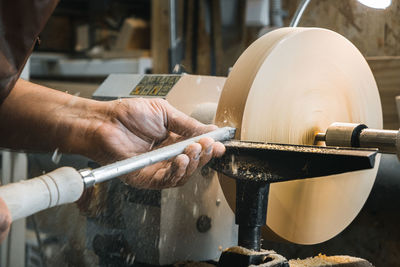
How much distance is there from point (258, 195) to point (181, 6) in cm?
208

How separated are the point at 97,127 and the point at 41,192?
0.52 meters

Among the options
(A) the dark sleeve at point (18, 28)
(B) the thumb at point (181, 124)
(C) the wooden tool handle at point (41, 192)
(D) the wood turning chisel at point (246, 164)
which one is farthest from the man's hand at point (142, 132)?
(C) the wooden tool handle at point (41, 192)

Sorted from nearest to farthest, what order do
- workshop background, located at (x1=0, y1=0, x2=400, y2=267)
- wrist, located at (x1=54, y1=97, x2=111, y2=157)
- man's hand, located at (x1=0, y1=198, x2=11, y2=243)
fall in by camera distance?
1. man's hand, located at (x1=0, y1=198, x2=11, y2=243)
2. wrist, located at (x1=54, y1=97, x2=111, y2=157)
3. workshop background, located at (x1=0, y1=0, x2=400, y2=267)

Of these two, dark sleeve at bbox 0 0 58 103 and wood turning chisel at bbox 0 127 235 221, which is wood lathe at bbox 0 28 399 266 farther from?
dark sleeve at bbox 0 0 58 103

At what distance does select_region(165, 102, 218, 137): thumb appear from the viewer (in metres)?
1.01

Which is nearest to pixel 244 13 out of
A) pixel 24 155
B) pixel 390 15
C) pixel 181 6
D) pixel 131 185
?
pixel 181 6

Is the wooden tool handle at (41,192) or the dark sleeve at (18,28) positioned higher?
the dark sleeve at (18,28)

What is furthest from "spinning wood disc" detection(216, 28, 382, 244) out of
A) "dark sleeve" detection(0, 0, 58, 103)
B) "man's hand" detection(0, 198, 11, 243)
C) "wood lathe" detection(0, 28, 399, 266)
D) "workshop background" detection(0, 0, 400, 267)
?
"man's hand" detection(0, 198, 11, 243)

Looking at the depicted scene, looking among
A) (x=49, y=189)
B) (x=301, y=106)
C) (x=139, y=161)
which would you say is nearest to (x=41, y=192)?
(x=49, y=189)

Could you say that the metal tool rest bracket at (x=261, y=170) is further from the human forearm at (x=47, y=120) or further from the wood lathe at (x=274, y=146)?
the human forearm at (x=47, y=120)

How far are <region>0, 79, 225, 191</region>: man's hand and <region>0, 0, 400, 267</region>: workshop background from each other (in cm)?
16

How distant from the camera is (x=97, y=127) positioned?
1092mm

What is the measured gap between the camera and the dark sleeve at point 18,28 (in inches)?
30.6

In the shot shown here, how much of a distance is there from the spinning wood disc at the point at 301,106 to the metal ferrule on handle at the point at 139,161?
0.04m
